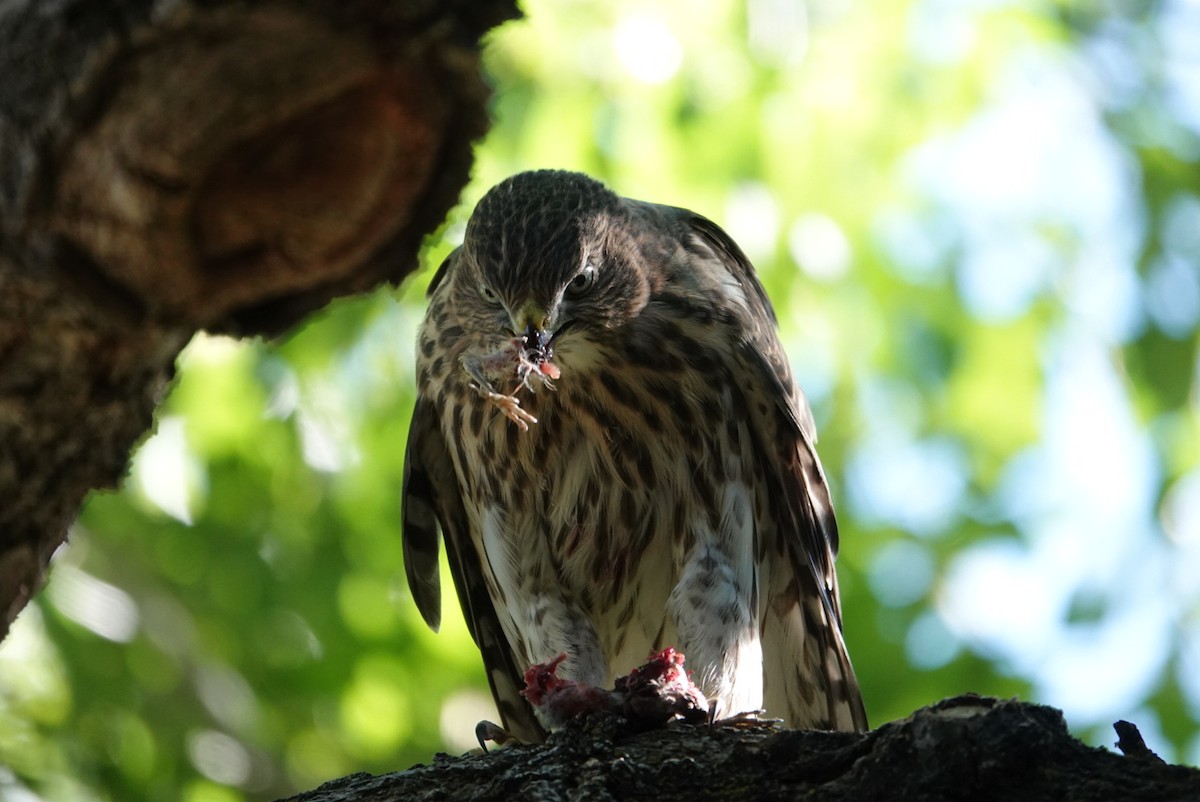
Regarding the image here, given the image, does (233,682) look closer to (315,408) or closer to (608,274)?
(315,408)

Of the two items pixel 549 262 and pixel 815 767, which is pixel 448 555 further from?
pixel 815 767

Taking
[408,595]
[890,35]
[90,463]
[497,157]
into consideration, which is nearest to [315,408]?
[408,595]

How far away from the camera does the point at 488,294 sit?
4203 millimetres

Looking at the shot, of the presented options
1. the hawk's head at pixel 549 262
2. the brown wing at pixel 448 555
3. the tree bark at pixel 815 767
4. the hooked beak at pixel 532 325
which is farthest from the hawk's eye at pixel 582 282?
the tree bark at pixel 815 767

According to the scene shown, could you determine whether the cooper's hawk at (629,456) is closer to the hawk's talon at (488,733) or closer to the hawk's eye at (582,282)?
the hawk's eye at (582,282)

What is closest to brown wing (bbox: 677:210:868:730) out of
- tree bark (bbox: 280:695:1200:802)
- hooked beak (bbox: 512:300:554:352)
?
hooked beak (bbox: 512:300:554:352)

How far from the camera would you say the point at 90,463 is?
1.81 meters

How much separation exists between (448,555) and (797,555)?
1401mm

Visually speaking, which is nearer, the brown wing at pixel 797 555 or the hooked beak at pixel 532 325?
the hooked beak at pixel 532 325

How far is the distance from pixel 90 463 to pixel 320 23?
0.72 m

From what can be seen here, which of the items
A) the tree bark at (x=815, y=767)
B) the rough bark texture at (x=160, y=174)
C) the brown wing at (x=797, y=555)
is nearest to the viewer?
the rough bark texture at (x=160, y=174)

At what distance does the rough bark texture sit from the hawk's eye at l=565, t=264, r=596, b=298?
88.5 inches

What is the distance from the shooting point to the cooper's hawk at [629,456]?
4.13m

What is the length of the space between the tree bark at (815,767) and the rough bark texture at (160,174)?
39.6 inches
